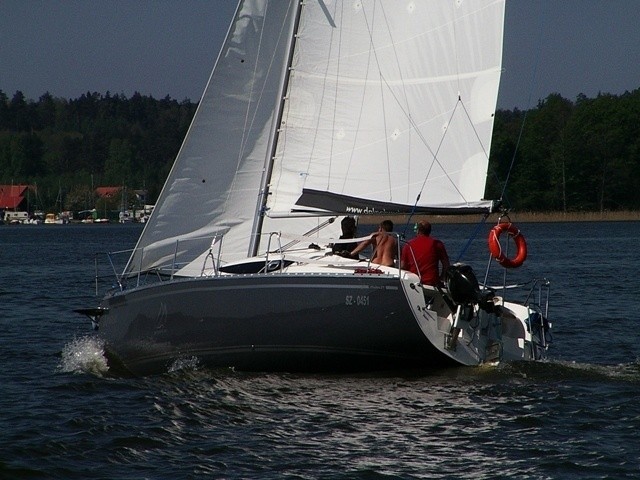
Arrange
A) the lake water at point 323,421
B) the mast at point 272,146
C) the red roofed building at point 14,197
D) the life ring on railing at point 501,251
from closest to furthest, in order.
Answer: the lake water at point 323,421 → the life ring on railing at point 501,251 → the mast at point 272,146 → the red roofed building at point 14,197

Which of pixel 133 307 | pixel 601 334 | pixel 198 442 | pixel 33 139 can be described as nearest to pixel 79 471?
pixel 198 442

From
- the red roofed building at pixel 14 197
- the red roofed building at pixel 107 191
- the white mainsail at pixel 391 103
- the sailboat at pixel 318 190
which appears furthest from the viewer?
the red roofed building at pixel 14 197

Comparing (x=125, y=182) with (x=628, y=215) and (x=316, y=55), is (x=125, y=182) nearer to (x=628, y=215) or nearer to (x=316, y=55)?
(x=628, y=215)

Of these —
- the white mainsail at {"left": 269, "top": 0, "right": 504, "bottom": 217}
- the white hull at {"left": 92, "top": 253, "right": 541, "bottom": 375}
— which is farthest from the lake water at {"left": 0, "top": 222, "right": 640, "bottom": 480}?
the white mainsail at {"left": 269, "top": 0, "right": 504, "bottom": 217}

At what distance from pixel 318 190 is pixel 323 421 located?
13.5ft

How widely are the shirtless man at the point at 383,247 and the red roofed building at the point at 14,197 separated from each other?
157392mm

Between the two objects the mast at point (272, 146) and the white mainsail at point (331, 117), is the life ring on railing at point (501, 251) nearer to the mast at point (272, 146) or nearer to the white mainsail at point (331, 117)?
the white mainsail at point (331, 117)

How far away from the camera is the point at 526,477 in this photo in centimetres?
1041

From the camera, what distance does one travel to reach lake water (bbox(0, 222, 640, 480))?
10.9m

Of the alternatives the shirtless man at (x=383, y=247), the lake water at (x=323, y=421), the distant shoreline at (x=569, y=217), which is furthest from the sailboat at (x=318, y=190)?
the distant shoreline at (x=569, y=217)

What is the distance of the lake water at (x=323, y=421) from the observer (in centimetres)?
1086

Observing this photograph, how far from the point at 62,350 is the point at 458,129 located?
7205mm

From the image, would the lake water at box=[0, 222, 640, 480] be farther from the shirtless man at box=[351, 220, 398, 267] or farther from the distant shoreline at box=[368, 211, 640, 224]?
the distant shoreline at box=[368, 211, 640, 224]

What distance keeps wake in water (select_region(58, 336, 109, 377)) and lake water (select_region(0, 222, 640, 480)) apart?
0.03 meters
